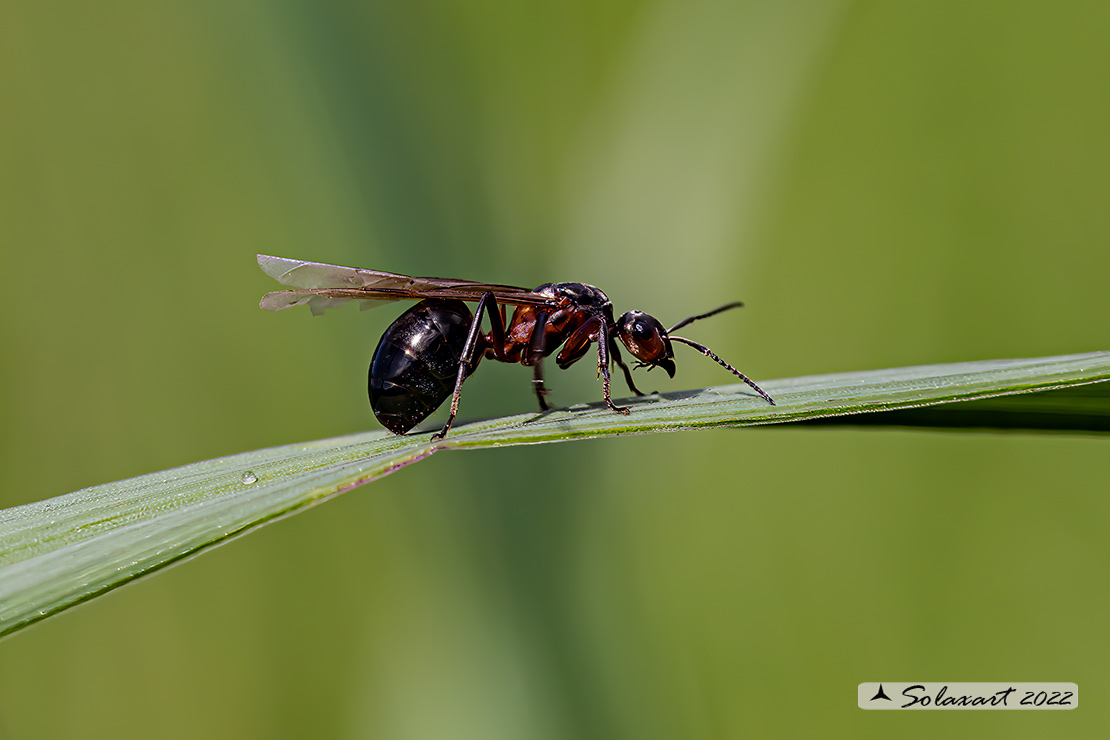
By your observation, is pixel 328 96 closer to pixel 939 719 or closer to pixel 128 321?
pixel 128 321

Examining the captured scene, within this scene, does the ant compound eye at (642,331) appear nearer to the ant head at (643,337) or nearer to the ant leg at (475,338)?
the ant head at (643,337)

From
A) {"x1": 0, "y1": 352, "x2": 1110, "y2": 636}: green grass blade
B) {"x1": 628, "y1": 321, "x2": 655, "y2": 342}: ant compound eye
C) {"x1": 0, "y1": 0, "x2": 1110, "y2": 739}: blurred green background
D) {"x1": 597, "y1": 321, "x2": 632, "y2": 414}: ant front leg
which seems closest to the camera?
{"x1": 0, "y1": 352, "x2": 1110, "y2": 636}: green grass blade

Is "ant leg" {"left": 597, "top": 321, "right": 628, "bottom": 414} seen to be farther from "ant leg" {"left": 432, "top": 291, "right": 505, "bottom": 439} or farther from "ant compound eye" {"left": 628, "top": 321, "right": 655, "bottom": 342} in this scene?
"ant leg" {"left": 432, "top": 291, "right": 505, "bottom": 439}

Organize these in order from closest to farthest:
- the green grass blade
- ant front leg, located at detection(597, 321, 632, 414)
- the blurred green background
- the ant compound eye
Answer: the green grass blade < ant front leg, located at detection(597, 321, 632, 414) < the blurred green background < the ant compound eye

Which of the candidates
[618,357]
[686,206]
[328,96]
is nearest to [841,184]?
[686,206]

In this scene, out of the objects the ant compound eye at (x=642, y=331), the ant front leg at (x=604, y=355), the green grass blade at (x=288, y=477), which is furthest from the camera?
the ant compound eye at (x=642, y=331)

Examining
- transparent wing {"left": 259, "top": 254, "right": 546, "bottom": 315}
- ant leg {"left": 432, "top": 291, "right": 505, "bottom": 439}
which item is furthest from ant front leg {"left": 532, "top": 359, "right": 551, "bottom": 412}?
transparent wing {"left": 259, "top": 254, "right": 546, "bottom": 315}

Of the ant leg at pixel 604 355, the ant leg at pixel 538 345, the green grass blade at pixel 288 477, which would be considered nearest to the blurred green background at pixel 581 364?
the ant leg at pixel 604 355
